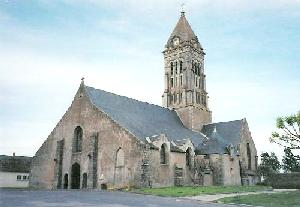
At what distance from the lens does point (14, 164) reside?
6644 centimetres

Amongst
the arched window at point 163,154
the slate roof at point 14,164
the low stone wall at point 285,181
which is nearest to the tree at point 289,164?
the low stone wall at point 285,181

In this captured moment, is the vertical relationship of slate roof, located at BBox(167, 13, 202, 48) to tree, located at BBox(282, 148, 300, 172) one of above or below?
above

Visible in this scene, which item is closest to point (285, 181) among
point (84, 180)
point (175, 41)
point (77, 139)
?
point (84, 180)

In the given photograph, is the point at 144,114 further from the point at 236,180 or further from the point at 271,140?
the point at 271,140

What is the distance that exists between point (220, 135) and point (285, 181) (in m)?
10.9

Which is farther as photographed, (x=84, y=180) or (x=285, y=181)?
(x=285, y=181)

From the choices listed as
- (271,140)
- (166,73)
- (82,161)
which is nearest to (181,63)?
(166,73)

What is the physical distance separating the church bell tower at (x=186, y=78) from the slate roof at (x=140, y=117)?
3.20m

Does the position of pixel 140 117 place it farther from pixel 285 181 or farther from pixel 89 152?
pixel 285 181

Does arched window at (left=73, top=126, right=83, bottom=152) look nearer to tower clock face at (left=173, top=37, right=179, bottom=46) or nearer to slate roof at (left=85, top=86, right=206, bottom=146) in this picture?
slate roof at (left=85, top=86, right=206, bottom=146)

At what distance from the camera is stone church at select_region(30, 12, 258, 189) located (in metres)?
39.0

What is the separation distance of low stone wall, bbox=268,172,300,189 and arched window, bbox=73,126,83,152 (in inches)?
872

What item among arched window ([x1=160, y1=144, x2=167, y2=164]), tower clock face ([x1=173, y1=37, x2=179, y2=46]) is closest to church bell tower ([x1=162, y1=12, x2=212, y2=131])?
tower clock face ([x1=173, y1=37, x2=179, y2=46])

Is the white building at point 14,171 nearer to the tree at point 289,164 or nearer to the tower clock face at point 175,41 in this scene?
the tower clock face at point 175,41
